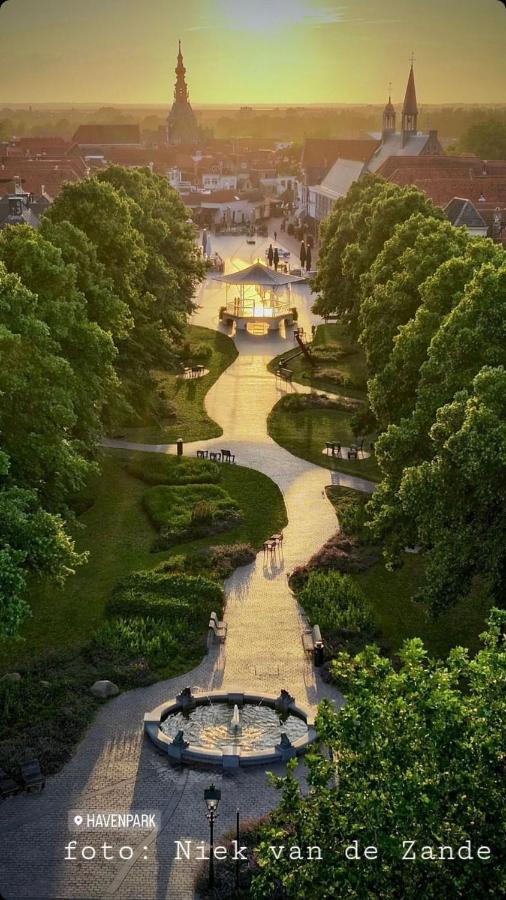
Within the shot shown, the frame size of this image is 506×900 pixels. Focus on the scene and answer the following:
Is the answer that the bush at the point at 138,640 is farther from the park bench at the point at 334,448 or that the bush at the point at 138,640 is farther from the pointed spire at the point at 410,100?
the pointed spire at the point at 410,100

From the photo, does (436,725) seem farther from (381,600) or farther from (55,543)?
(381,600)

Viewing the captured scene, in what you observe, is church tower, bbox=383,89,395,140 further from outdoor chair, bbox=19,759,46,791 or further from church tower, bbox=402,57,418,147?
outdoor chair, bbox=19,759,46,791

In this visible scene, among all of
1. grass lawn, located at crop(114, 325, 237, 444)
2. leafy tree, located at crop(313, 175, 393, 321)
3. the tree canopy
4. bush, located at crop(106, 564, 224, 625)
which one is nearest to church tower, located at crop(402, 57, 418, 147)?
leafy tree, located at crop(313, 175, 393, 321)

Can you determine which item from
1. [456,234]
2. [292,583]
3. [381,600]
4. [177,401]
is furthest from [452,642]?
[177,401]

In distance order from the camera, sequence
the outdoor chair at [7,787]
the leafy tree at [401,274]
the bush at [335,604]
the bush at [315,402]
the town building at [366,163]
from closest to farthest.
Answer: the outdoor chair at [7,787], the bush at [335,604], the leafy tree at [401,274], the bush at [315,402], the town building at [366,163]

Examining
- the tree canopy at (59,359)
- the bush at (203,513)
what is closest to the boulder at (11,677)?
the tree canopy at (59,359)
